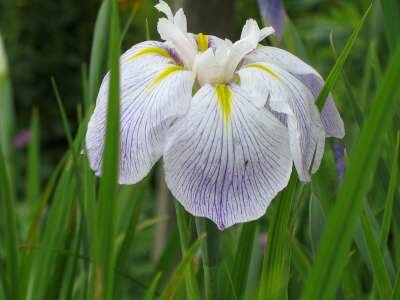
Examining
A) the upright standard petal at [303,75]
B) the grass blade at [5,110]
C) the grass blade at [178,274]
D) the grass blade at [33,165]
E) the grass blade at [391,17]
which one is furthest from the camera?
the grass blade at [33,165]

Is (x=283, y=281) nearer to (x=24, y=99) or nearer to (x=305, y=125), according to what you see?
(x=305, y=125)

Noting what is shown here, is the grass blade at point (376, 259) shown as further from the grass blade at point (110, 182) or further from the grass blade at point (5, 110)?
the grass blade at point (5, 110)

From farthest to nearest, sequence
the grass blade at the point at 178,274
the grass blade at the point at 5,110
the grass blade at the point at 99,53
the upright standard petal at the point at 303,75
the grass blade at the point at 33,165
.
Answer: the grass blade at the point at 33,165 → the grass blade at the point at 5,110 → the grass blade at the point at 99,53 → the upright standard petal at the point at 303,75 → the grass blade at the point at 178,274

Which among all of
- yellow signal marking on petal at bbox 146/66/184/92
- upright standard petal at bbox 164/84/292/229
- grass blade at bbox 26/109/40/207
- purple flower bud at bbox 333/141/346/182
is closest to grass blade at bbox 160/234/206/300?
upright standard petal at bbox 164/84/292/229

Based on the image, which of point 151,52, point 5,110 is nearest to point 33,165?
point 5,110

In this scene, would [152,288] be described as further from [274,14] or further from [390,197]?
[274,14]

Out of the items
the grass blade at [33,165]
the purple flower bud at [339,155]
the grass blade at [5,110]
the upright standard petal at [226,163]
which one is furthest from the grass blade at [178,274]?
the grass blade at [33,165]

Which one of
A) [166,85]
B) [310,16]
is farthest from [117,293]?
[310,16]
